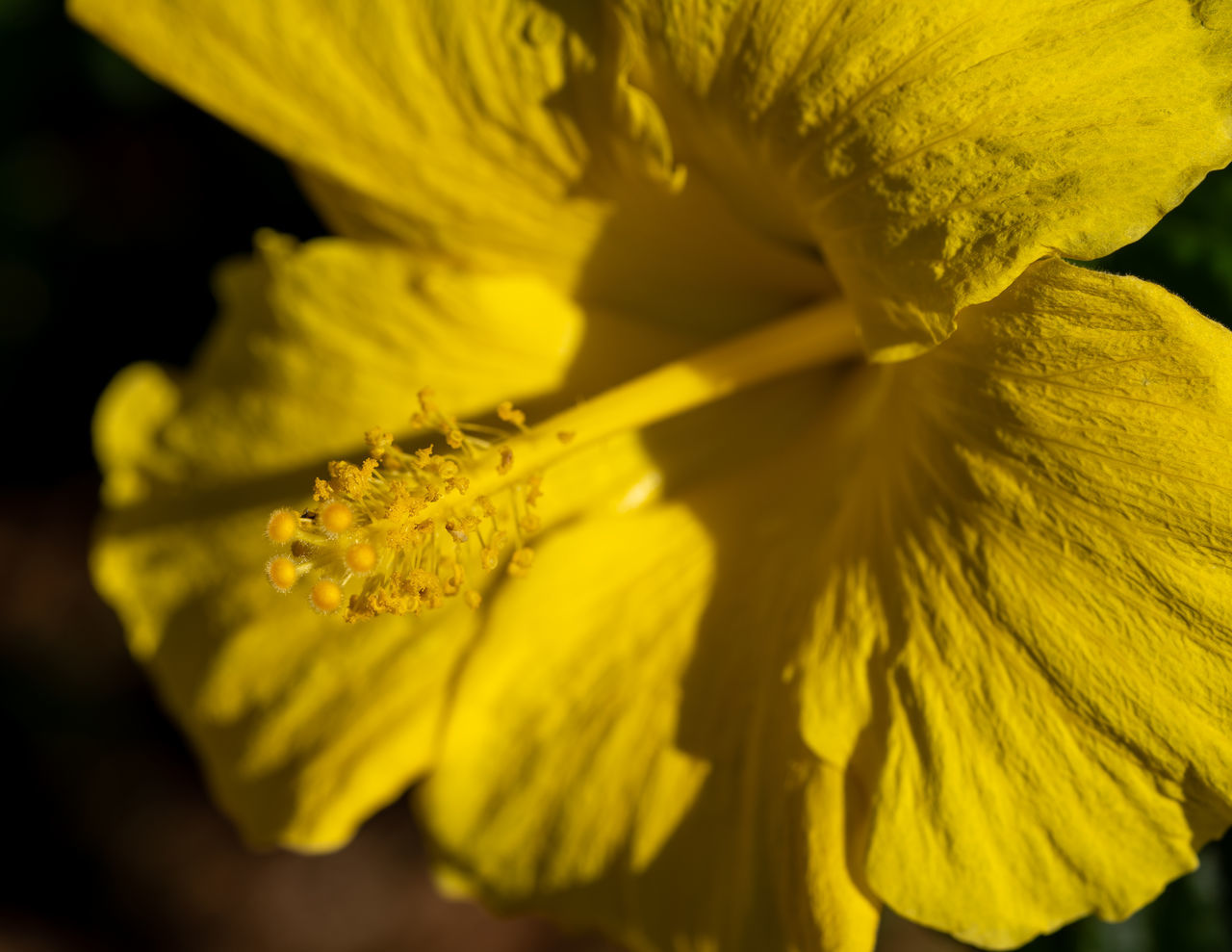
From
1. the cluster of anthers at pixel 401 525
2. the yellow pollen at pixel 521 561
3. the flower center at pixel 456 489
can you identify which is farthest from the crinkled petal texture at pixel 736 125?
the yellow pollen at pixel 521 561

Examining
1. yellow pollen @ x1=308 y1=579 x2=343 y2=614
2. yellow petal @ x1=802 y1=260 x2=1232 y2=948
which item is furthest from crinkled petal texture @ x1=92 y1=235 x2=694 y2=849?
yellow petal @ x1=802 y1=260 x2=1232 y2=948

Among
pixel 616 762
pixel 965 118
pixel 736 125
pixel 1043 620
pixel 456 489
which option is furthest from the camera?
pixel 616 762

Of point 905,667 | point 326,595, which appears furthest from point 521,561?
point 905,667

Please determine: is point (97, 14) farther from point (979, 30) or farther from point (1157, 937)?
point (1157, 937)

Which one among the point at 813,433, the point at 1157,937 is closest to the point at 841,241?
the point at 813,433

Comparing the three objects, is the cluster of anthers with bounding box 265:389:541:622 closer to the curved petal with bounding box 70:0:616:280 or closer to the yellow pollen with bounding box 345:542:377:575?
the yellow pollen with bounding box 345:542:377:575

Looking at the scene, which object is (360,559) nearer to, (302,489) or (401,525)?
(401,525)

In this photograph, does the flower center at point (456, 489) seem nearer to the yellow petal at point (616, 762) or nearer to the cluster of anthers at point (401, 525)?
the cluster of anthers at point (401, 525)
